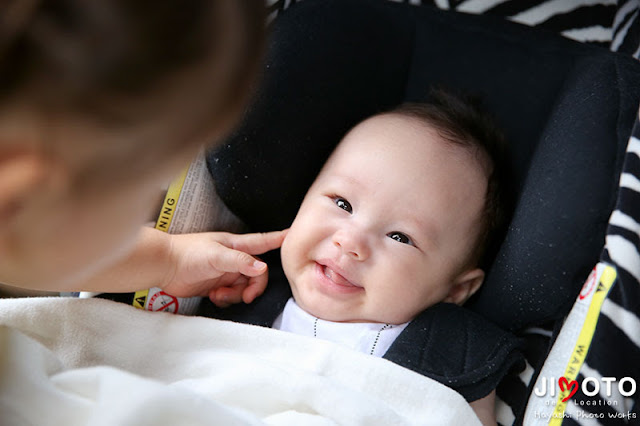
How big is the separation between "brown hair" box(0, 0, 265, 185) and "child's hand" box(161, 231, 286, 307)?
1.84ft

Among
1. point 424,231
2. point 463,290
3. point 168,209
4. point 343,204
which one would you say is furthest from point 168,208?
point 463,290

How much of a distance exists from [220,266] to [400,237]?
30cm

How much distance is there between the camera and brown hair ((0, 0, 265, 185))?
0.48 meters

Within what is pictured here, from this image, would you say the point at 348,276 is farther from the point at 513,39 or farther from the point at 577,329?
the point at 513,39

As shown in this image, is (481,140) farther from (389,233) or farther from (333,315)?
(333,315)

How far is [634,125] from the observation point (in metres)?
1.11

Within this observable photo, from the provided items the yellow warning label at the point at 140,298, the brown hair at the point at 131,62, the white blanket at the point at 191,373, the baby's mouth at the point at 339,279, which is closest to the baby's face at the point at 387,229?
the baby's mouth at the point at 339,279

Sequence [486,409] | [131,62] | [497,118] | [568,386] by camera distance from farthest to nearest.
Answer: [497,118], [486,409], [568,386], [131,62]

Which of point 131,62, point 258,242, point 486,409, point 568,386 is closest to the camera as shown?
point 131,62

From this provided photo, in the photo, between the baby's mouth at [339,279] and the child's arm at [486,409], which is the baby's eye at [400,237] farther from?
the child's arm at [486,409]

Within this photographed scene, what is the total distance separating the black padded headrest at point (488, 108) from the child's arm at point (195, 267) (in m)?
0.09

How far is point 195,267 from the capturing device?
3.74 feet

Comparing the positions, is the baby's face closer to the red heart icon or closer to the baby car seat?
the baby car seat

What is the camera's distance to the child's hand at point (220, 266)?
1.14 meters
